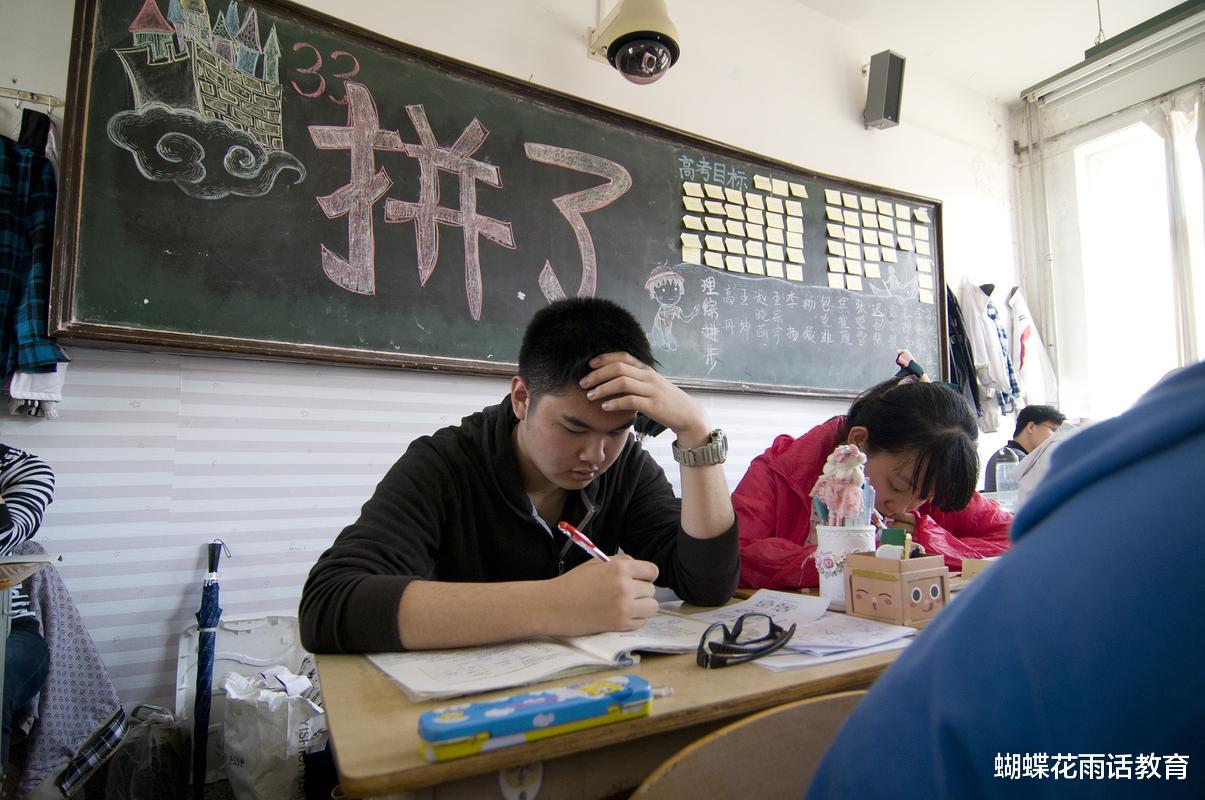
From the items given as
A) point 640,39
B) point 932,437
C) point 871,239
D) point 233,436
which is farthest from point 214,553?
point 871,239

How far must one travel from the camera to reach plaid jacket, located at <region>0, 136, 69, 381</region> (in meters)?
1.61

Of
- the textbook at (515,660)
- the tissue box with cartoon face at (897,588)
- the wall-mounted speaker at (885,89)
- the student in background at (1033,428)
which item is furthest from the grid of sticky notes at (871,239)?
the textbook at (515,660)

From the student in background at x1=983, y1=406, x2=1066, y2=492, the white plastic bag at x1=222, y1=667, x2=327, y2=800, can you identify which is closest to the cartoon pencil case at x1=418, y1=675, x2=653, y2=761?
the white plastic bag at x1=222, y1=667, x2=327, y2=800

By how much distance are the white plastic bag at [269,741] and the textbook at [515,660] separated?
3.74 ft

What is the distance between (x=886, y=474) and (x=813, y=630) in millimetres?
748

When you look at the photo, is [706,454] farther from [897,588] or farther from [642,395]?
[897,588]

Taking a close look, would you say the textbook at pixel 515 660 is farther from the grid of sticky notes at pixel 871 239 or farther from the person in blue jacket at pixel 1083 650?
the grid of sticky notes at pixel 871 239

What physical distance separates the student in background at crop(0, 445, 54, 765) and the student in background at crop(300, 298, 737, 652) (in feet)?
3.63

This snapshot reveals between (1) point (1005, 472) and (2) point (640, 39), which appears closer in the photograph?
(2) point (640, 39)

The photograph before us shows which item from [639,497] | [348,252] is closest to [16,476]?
[348,252]

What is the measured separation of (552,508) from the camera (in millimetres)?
1293

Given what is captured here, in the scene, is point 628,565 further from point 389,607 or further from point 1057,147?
point 1057,147

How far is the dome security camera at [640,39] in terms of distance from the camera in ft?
7.68

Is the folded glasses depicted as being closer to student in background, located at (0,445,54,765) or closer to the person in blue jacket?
the person in blue jacket
